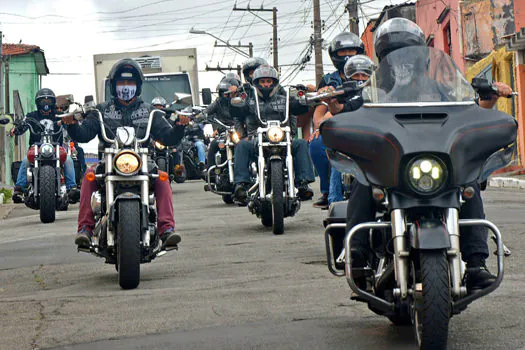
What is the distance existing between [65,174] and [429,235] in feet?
37.2

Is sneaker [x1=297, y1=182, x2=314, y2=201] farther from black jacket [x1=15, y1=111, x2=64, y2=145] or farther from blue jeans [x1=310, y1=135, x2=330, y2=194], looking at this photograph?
black jacket [x1=15, y1=111, x2=64, y2=145]

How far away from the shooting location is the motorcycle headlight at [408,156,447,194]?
4.80m

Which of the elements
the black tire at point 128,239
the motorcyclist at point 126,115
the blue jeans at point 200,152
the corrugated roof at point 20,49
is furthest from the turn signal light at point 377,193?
the corrugated roof at point 20,49

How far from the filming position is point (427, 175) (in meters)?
4.81

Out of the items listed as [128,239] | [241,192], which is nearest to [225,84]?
[241,192]

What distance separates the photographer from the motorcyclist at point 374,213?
5.12 m

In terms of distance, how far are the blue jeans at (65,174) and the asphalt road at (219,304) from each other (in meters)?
3.62

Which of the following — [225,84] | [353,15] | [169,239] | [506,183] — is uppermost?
[353,15]

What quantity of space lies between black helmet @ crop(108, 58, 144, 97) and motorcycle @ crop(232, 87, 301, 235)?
7.92ft

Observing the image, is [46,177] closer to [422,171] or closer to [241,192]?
[241,192]

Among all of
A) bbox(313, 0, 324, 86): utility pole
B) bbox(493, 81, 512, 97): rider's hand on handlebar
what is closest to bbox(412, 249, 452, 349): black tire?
bbox(493, 81, 512, 97): rider's hand on handlebar

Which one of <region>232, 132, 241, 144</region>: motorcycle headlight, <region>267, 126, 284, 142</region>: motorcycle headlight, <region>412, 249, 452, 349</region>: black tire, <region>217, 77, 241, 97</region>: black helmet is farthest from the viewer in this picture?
<region>217, 77, 241, 97</region>: black helmet

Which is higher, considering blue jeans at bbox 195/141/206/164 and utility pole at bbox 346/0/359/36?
utility pole at bbox 346/0/359/36

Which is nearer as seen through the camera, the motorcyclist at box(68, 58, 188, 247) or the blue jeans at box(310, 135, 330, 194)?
→ the motorcyclist at box(68, 58, 188, 247)
